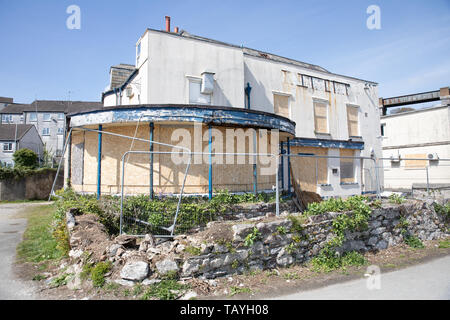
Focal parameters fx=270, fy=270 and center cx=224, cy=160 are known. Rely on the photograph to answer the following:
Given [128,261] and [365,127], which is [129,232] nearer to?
[128,261]

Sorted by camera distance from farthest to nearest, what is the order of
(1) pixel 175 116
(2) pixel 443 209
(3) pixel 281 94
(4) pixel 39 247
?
(3) pixel 281 94 → (2) pixel 443 209 → (1) pixel 175 116 → (4) pixel 39 247

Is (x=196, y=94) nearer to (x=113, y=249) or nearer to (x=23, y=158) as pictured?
(x=113, y=249)

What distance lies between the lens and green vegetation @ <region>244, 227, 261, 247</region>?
18.3ft

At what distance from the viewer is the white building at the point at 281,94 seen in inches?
473

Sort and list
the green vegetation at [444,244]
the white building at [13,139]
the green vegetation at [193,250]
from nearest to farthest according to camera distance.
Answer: the green vegetation at [193,250], the green vegetation at [444,244], the white building at [13,139]

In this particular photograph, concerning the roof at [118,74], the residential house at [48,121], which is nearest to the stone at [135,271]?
the roof at [118,74]

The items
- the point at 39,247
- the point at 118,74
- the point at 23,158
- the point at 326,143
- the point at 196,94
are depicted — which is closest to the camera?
the point at 39,247

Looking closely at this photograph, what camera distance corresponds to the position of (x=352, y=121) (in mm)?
18125

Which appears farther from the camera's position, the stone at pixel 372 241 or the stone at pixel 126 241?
the stone at pixel 372 241

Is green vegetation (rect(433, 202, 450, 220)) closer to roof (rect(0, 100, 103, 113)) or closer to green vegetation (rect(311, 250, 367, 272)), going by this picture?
green vegetation (rect(311, 250, 367, 272))

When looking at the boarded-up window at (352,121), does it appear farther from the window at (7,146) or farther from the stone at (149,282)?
the window at (7,146)

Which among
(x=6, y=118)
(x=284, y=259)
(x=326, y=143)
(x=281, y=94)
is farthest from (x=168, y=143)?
(x=6, y=118)

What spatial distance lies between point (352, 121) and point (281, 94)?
619 centimetres
